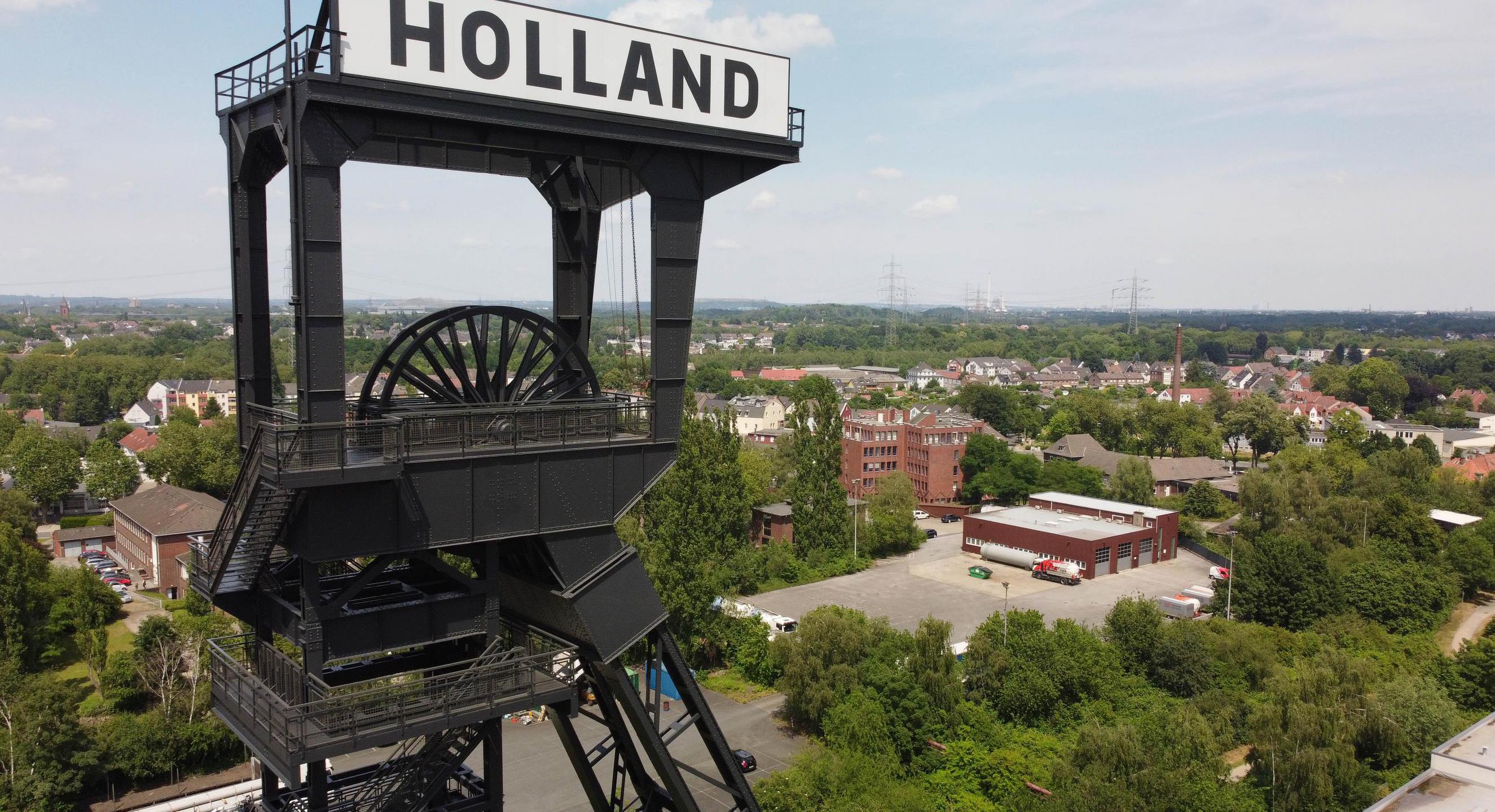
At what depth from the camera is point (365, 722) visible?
34.9 ft

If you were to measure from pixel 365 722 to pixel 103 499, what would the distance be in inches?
2649

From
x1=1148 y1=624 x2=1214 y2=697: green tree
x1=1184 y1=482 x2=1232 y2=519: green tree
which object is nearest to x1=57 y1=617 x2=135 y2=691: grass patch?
x1=1148 y1=624 x2=1214 y2=697: green tree

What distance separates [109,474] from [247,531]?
62310 millimetres

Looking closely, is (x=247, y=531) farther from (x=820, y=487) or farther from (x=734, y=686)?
(x=820, y=487)

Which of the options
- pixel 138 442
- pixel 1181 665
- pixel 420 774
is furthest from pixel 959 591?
pixel 138 442

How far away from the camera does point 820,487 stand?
5712 centimetres

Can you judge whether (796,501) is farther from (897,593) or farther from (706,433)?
(706,433)

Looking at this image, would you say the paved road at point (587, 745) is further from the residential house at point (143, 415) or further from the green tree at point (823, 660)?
the residential house at point (143, 415)

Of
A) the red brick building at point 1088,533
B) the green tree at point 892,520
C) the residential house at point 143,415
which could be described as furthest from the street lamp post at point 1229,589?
the residential house at point 143,415

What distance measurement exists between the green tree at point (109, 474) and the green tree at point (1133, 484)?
6593 centimetres

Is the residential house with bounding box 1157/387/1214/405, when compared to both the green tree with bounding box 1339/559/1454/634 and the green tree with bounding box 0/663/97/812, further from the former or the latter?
the green tree with bounding box 0/663/97/812

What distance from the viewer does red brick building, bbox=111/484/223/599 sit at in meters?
49.4

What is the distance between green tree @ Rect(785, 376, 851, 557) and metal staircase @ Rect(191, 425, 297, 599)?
45.5 meters

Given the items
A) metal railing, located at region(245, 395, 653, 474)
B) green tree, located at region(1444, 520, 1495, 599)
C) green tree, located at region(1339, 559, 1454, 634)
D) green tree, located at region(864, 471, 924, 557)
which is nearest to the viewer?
metal railing, located at region(245, 395, 653, 474)
